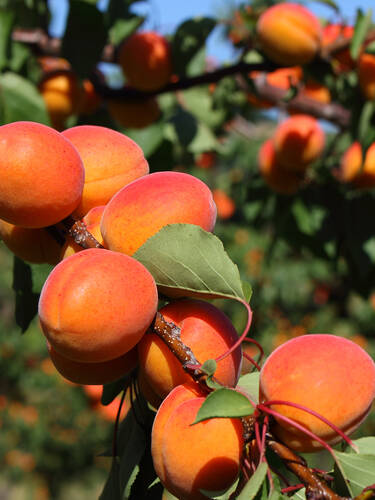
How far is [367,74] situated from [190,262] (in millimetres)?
1009

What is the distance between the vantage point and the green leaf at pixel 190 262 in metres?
0.47

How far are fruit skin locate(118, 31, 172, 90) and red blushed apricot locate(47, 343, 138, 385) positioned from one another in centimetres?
89

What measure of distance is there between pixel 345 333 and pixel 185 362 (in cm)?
276

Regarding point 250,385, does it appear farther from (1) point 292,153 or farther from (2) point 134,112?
(1) point 292,153

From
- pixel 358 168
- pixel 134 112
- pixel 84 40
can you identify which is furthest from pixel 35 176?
pixel 358 168

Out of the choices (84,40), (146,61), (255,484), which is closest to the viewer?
(255,484)

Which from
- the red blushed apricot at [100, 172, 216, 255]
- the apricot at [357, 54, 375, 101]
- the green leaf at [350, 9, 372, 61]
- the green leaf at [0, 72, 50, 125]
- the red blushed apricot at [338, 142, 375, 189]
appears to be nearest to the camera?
the red blushed apricot at [100, 172, 216, 255]

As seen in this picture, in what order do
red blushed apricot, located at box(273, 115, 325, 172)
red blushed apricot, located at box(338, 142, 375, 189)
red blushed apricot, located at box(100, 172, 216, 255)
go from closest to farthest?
red blushed apricot, located at box(100, 172, 216, 255), red blushed apricot, located at box(338, 142, 375, 189), red blushed apricot, located at box(273, 115, 325, 172)

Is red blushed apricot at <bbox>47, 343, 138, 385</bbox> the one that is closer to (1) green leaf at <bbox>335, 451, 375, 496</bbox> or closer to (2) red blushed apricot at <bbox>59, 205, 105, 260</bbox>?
(2) red blushed apricot at <bbox>59, 205, 105, 260</bbox>

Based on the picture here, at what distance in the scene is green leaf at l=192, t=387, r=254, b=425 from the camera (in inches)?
15.6

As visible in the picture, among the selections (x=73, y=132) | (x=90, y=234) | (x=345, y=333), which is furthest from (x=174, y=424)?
(x=345, y=333)

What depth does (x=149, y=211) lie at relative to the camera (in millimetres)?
497

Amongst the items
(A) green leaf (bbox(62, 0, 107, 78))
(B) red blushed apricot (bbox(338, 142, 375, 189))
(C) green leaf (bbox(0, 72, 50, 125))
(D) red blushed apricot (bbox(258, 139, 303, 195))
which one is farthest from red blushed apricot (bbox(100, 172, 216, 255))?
(D) red blushed apricot (bbox(258, 139, 303, 195))

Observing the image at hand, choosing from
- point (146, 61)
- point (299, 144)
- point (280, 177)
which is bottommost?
point (280, 177)
